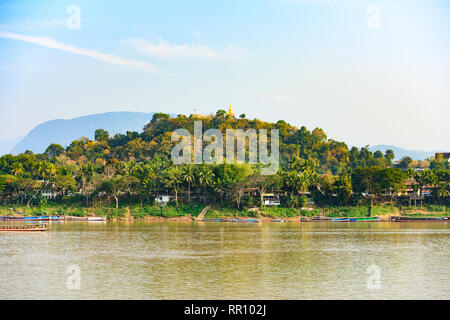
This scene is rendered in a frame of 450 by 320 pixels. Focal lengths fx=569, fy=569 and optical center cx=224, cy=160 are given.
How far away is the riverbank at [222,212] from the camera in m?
97.5

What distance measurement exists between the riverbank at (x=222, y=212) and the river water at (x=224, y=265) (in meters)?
27.1

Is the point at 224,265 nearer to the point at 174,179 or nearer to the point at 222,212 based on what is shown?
the point at 222,212

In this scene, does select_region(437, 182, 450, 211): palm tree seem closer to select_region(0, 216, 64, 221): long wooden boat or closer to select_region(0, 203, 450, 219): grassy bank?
select_region(0, 203, 450, 219): grassy bank

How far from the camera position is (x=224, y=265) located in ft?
145

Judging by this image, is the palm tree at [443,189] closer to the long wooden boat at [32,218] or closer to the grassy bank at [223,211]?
the grassy bank at [223,211]

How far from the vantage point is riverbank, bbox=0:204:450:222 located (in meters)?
97.5

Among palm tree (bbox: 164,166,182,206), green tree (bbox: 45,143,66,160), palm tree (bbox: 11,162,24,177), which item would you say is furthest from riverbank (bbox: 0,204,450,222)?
green tree (bbox: 45,143,66,160)

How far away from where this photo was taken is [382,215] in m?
97.4

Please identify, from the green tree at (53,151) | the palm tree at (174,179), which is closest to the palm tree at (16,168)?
the palm tree at (174,179)

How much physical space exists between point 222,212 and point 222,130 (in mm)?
66111

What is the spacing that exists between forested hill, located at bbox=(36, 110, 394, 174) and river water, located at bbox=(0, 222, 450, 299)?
87354 millimetres

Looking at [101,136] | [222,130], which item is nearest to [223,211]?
[222,130]
